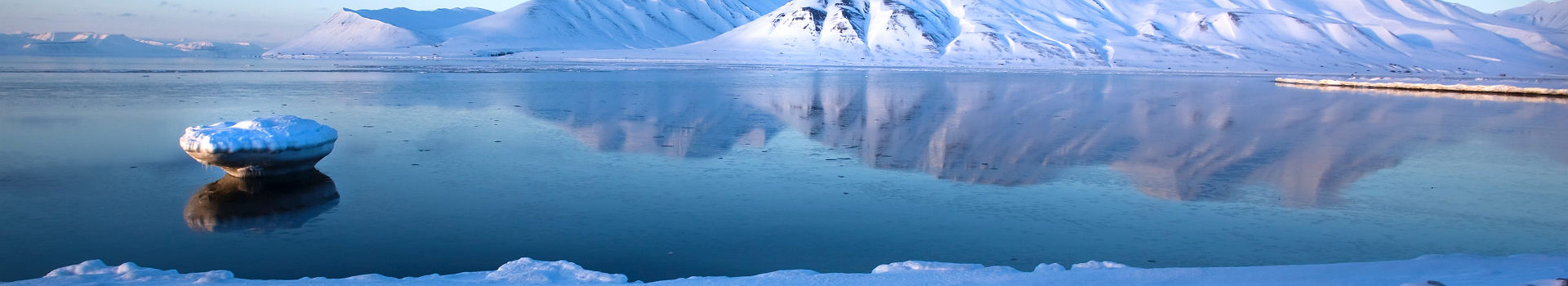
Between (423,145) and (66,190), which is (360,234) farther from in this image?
(423,145)

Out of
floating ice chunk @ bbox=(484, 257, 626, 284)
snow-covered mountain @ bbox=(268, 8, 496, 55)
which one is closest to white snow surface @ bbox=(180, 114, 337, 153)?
floating ice chunk @ bbox=(484, 257, 626, 284)

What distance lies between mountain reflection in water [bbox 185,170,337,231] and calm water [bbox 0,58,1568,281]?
34mm

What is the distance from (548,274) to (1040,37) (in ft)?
414

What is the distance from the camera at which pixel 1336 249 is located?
6.18 m

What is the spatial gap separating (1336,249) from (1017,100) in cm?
1708

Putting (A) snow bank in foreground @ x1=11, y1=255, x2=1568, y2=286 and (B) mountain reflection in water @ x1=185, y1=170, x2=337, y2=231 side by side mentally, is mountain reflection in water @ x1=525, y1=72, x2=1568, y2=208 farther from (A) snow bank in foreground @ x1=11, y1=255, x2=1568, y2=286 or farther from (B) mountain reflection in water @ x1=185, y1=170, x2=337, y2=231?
(B) mountain reflection in water @ x1=185, y1=170, x2=337, y2=231

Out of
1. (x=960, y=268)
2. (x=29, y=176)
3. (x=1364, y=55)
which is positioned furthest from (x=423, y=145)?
(x=1364, y=55)

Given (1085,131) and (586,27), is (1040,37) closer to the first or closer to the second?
(586,27)

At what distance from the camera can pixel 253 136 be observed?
7.87 metres

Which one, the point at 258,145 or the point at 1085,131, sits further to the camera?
the point at 1085,131

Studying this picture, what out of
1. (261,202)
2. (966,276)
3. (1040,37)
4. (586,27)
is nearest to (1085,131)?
(966,276)

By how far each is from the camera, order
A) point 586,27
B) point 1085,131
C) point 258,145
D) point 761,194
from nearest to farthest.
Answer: point 258,145, point 761,194, point 1085,131, point 586,27

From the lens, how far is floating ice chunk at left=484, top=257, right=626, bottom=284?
5.04m

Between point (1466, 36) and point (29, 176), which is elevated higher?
point (1466, 36)
